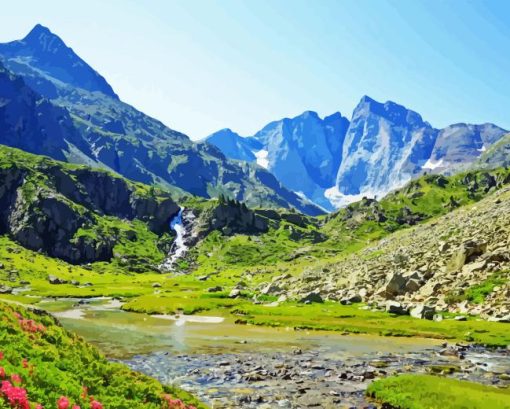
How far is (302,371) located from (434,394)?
1498 centimetres

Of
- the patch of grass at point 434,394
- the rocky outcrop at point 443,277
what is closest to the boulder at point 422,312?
the rocky outcrop at point 443,277

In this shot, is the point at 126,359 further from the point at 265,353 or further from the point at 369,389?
the point at 369,389

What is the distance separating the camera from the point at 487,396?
1513 inches

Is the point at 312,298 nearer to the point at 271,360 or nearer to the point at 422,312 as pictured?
the point at 422,312

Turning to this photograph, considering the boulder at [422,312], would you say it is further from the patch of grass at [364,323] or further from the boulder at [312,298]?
the boulder at [312,298]

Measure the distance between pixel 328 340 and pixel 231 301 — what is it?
6180 centimetres

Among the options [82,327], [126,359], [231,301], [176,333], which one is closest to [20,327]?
[126,359]

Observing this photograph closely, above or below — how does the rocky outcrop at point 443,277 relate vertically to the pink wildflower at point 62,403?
above

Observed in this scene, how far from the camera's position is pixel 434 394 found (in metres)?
39.6

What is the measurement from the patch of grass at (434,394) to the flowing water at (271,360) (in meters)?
2.25

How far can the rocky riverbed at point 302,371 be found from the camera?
40.4 m

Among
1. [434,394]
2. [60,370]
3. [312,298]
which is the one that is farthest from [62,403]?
[312,298]

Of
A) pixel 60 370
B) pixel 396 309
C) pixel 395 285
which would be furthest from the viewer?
pixel 395 285

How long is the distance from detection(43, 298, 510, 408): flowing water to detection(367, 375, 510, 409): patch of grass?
2252 millimetres
